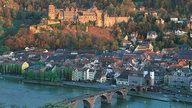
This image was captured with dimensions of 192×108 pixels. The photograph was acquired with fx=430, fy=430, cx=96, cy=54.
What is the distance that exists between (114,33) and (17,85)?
9311mm

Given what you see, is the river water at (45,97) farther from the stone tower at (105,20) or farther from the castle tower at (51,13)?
the stone tower at (105,20)

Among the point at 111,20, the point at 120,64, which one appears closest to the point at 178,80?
the point at 120,64

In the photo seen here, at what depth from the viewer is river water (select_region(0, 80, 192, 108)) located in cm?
1148

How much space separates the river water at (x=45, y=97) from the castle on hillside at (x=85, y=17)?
10.1m

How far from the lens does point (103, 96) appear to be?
11734mm

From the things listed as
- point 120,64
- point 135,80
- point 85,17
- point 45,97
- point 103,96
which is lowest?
point 45,97

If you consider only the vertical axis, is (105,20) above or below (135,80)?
above

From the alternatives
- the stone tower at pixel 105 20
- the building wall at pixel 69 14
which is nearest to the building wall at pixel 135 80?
the stone tower at pixel 105 20

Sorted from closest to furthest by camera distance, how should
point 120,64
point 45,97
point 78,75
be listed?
point 45,97, point 78,75, point 120,64

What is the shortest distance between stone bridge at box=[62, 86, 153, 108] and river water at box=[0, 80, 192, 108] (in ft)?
0.62

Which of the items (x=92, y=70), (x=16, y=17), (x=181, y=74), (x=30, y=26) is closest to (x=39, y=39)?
(x=30, y=26)

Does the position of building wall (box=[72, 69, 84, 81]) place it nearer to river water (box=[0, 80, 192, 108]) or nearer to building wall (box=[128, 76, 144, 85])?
river water (box=[0, 80, 192, 108])

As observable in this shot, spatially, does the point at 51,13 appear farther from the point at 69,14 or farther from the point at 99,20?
the point at 99,20

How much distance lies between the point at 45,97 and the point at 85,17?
41.3 ft
